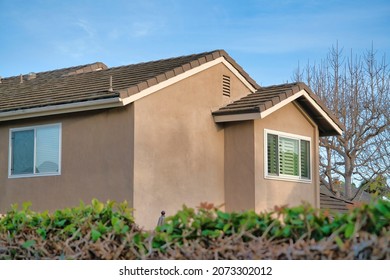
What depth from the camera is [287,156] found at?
14.6 meters

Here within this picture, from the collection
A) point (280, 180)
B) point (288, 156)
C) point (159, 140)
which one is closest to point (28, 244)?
point (159, 140)

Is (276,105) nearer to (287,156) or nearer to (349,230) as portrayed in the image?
(287,156)

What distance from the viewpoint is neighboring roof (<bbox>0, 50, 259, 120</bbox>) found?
12.6 m

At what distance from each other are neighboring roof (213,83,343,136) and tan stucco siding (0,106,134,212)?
234 centimetres

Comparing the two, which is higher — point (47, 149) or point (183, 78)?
point (183, 78)

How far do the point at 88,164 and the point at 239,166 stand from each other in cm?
304

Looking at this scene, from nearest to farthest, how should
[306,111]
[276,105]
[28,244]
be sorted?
1. [28,244]
2. [276,105]
3. [306,111]

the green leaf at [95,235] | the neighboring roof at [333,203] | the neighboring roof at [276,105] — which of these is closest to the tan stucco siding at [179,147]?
the neighboring roof at [276,105]

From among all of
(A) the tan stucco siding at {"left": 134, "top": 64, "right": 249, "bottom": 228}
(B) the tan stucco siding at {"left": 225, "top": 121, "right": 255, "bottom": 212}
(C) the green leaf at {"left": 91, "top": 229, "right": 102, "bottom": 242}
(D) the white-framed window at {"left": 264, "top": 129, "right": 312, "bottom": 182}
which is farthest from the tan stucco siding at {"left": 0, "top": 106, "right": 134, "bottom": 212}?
(C) the green leaf at {"left": 91, "top": 229, "right": 102, "bottom": 242}

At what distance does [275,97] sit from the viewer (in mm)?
13750
